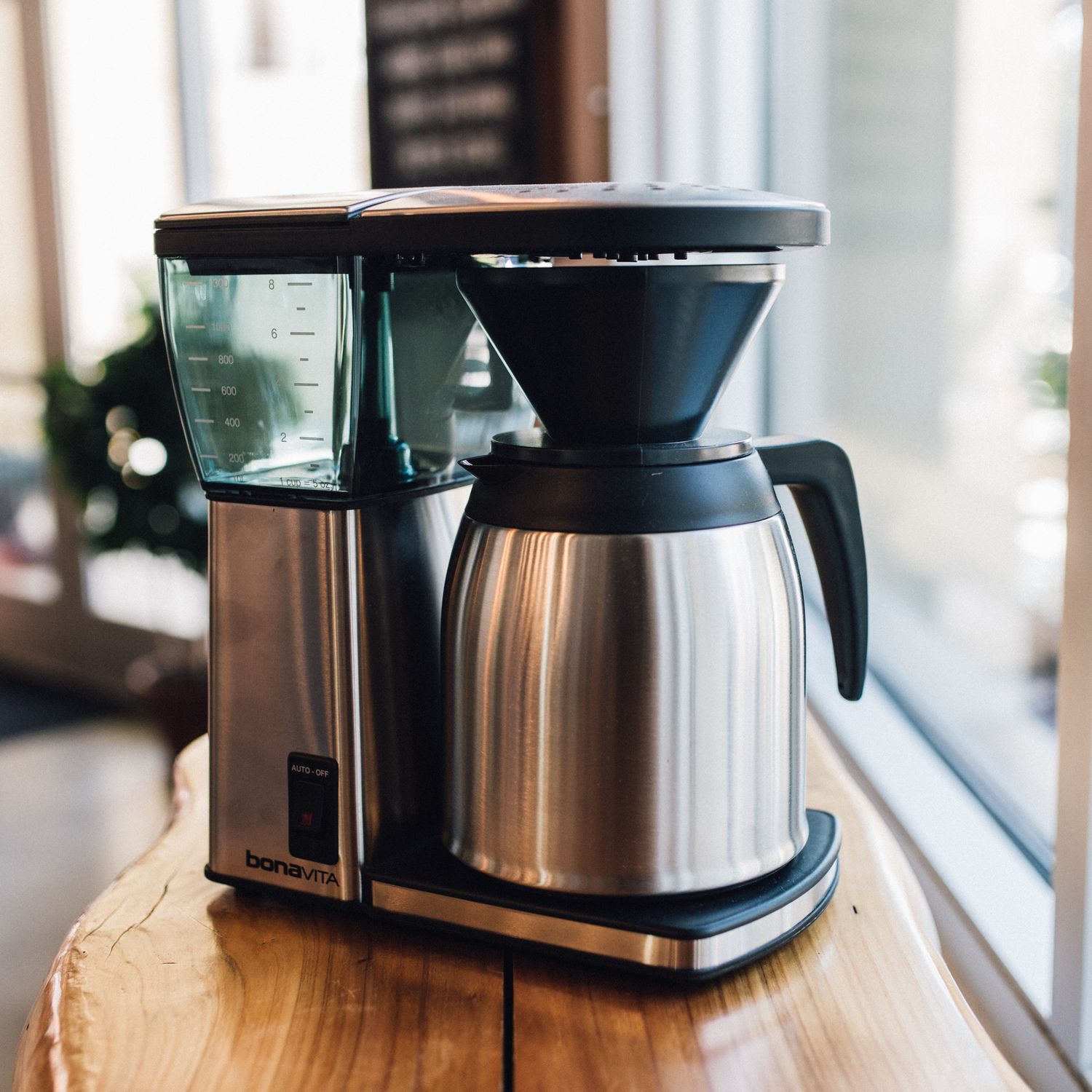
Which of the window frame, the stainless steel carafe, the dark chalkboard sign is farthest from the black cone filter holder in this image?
the window frame

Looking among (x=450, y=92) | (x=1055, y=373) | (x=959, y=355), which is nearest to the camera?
(x=1055, y=373)

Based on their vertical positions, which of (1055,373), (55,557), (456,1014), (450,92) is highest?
(450,92)

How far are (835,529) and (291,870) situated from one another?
40cm

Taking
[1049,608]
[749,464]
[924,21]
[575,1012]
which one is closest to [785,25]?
[924,21]

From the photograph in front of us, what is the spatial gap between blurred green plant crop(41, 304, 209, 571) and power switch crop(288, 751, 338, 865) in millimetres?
1965

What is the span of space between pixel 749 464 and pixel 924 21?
111 centimetres

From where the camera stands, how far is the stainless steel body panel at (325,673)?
678 mm

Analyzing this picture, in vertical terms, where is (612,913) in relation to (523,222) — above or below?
below

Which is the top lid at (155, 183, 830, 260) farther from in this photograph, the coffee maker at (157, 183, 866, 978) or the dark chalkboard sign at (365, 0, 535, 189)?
the dark chalkboard sign at (365, 0, 535, 189)

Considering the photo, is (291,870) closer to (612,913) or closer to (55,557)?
(612,913)

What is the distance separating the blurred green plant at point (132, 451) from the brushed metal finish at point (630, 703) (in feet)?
6.73

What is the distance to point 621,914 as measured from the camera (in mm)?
622

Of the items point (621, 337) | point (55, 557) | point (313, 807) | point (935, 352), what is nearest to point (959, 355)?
point (935, 352)

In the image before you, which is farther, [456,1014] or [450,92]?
[450,92]
